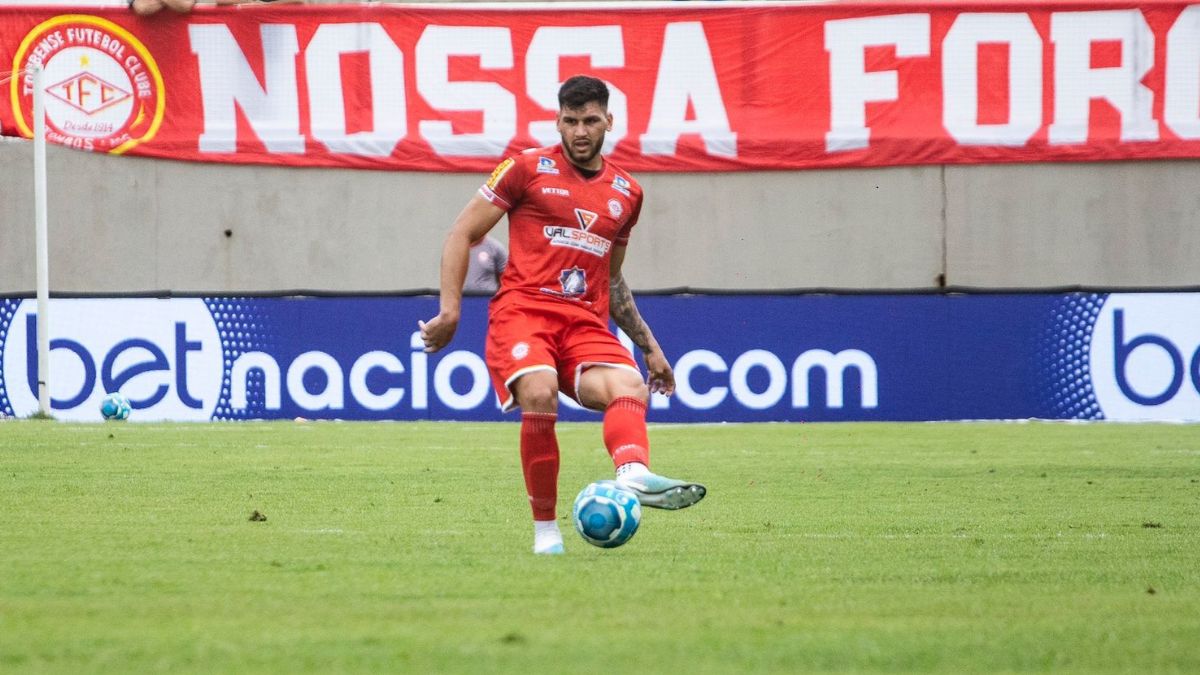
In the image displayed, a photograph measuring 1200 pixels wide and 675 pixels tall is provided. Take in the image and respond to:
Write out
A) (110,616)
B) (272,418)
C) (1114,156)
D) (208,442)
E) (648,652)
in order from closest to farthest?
(648,652) → (110,616) → (208,442) → (272,418) → (1114,156)

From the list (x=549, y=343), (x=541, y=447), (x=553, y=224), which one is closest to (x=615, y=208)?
(x=553, y=224)

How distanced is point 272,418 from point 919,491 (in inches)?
371

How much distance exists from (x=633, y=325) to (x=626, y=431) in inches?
34.2

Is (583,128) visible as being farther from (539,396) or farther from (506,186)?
(539,396)

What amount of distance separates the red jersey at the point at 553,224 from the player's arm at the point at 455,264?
0.07 m

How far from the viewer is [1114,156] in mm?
21938

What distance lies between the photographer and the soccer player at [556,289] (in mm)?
7047

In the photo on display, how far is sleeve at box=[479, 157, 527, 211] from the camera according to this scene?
284 inches

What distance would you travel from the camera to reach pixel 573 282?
7336 mm

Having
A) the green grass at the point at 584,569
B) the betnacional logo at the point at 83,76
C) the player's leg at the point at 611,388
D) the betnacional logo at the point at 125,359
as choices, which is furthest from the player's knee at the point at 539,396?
the betnacional logo at the point at 83,76

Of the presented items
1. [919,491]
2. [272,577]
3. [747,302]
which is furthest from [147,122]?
[272,577]

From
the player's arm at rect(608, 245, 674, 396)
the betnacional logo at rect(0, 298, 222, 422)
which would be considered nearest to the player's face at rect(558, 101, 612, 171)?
the player's arm at rect(608, 245, 674, 396)

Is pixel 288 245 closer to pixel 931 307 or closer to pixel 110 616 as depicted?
pixel 931 307

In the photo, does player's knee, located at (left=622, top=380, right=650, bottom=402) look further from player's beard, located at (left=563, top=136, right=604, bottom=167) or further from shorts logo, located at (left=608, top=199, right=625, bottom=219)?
player's beard, located at (left=563, top=136, right=604, bottom=167)
